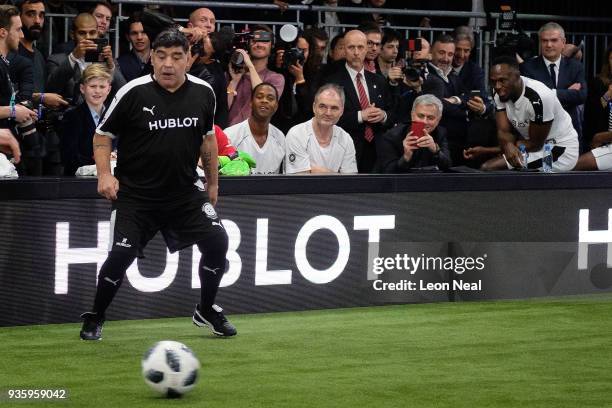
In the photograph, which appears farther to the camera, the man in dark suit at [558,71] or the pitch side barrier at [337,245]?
the man in dark suit at [558,71]

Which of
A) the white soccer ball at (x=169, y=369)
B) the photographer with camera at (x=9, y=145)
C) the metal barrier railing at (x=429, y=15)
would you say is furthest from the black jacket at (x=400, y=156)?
the white soccer ball at (x=169, y=369)

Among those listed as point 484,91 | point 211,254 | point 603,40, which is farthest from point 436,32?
point 211,254

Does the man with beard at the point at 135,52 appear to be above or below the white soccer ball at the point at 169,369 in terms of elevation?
above

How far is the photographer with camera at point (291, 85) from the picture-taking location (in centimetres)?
1224

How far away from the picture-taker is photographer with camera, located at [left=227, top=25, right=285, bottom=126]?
12000 mm

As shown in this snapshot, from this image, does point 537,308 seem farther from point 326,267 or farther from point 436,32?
point 436,32

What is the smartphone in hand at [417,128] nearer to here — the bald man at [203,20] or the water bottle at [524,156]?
the water bottle at [524,156]

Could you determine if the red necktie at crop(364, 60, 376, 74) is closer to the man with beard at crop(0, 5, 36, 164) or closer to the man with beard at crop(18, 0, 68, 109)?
the man with beard at crop(18, 0, 68, 109)

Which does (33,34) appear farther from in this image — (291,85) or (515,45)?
(515,45)

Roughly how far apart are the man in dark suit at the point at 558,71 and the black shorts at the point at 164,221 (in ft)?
18.3

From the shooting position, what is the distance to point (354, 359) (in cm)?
822

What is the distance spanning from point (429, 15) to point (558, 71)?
1624 mm

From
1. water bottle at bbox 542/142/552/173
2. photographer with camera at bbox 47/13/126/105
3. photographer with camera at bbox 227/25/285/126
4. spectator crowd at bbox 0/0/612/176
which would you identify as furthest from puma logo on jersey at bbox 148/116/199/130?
water bottle at bbox 542/142/552/173

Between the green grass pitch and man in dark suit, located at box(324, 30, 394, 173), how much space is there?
2.13 meters
